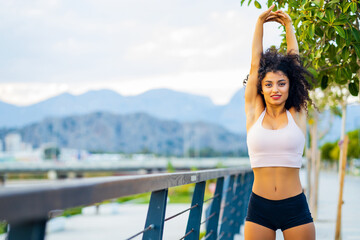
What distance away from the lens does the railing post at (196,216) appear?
12.7 ft

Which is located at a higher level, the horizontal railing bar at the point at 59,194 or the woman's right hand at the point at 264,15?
the woman's right hand at the point at 264,15

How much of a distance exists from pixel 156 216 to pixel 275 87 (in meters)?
1.04

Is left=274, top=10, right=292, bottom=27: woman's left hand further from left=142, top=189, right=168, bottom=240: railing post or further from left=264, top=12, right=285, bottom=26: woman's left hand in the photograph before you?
left=142, top=189, right=168, bottom=240: railing post

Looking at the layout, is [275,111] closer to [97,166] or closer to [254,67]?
[254,67]

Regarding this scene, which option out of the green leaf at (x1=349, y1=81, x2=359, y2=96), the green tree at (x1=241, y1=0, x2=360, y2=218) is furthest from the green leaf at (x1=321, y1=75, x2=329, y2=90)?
the green leaf at (x1=349, y1=81, x2=359, y2=96)

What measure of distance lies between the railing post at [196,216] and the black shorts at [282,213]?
0.96 metres

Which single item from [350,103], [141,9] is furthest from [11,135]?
[350,103]

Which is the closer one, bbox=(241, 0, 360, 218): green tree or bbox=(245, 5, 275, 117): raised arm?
bbox=(245, 5, 275, 117): raised arm

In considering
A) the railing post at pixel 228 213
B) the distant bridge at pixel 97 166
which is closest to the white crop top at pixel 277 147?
the railing post at pixel 228 213

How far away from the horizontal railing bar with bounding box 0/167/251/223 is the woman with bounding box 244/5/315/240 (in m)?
0.87

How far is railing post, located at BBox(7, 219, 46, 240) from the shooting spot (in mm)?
1335

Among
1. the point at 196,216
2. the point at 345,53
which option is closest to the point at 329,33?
the point at 345,53

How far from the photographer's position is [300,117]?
3150 millimetres

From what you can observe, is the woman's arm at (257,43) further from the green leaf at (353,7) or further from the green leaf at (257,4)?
the green leaf at (257,4)
